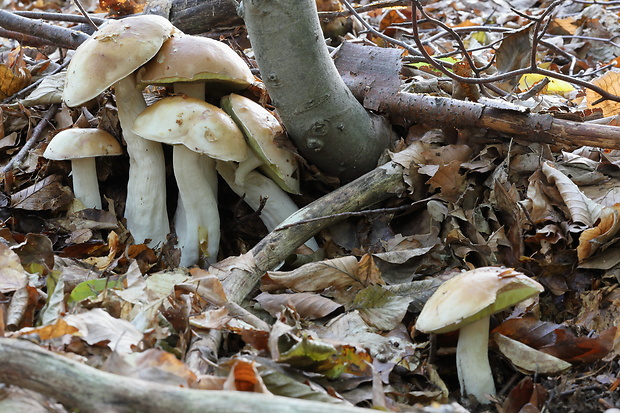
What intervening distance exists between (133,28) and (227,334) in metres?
1.68

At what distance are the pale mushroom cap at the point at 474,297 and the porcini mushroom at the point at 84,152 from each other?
207 cm

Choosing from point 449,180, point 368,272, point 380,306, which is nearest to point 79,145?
point 368,272

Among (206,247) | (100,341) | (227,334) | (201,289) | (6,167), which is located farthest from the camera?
(6,167)

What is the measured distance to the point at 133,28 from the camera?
9.22 ft

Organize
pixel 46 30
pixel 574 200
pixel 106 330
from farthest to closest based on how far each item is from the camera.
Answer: pixel 46 30 < pixel 574 200 < pixel 106 330

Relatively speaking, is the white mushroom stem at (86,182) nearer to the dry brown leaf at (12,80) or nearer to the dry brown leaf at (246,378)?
the dry brown leaf at (12,80)

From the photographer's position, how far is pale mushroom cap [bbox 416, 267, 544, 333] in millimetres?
1836

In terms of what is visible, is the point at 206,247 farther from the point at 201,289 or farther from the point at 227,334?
the point at 227,334

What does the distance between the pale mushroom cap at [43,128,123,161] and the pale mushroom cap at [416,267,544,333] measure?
2.07m

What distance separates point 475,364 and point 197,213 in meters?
1.81

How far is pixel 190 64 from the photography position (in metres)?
2.80

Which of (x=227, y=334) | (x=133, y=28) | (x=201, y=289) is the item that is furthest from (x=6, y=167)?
(x=227, y=334)

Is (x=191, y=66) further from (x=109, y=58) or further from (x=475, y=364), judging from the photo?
(x=475, y=364)

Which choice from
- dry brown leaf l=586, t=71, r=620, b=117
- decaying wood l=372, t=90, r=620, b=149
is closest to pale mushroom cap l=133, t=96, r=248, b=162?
decaying wood l=372, t=90, r=620, b=149
